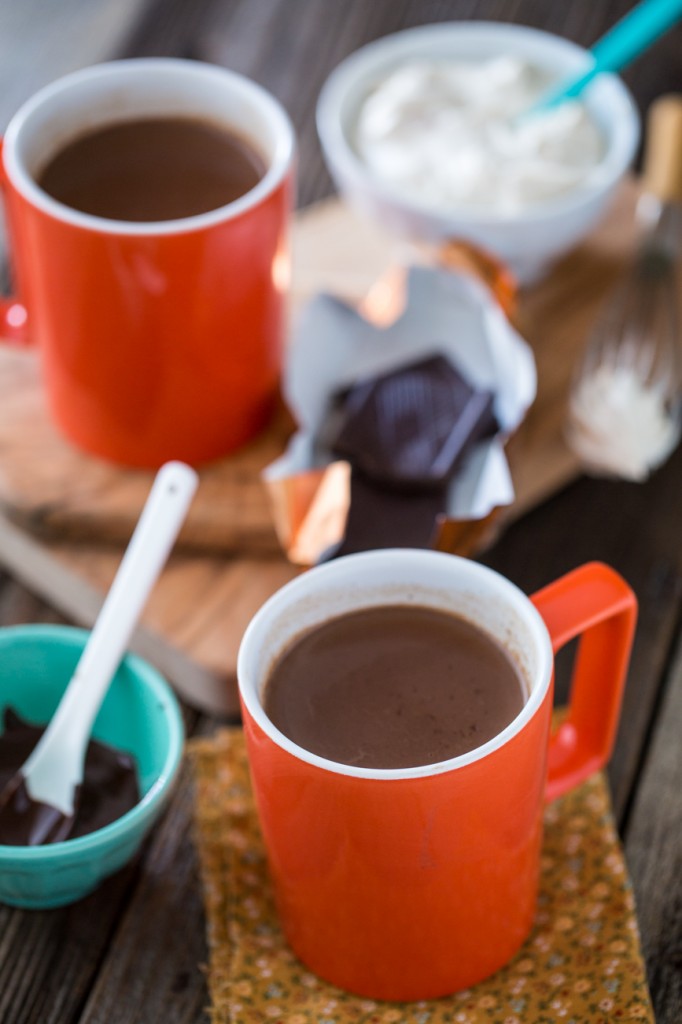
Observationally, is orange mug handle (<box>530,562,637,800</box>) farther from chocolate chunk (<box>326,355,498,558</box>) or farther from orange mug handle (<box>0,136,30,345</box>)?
orange mug handle (<box>0,136,30,345</box>)

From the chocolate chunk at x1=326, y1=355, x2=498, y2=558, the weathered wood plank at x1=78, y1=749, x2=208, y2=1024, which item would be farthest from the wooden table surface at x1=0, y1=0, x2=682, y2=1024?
the chocolate chunk at x1=326, y1=355, x2=498, y2=558

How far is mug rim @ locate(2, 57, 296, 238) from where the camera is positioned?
96 centimetres

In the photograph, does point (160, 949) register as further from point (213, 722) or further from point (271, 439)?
point (271, 439)

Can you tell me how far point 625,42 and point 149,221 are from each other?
442 mm

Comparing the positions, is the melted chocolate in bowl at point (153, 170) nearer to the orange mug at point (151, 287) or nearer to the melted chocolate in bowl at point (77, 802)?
the orange mug at point (151, 287)

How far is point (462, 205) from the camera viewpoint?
1.21m

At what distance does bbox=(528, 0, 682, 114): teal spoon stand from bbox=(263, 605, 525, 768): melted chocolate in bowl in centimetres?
60

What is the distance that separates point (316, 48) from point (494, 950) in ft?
3.74

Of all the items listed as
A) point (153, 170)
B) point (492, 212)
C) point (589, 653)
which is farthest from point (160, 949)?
point (492, 212)

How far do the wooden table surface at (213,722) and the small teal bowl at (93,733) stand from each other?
38mm

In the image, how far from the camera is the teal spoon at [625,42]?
1.10 m

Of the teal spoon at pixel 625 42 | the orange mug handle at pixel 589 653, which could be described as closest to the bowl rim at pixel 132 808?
the orange mug handle at pixel 589 653

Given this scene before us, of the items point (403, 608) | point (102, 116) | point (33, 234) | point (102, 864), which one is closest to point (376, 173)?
point (102, 116)

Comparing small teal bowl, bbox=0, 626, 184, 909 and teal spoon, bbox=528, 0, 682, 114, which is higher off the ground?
teal spoon, bbox=528, 0, 682, 114
